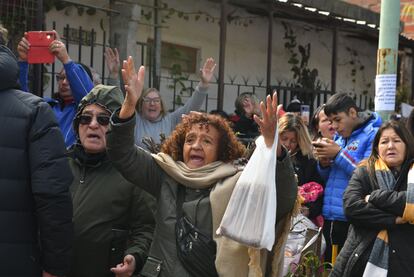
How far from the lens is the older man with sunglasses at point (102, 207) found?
10.1 feet

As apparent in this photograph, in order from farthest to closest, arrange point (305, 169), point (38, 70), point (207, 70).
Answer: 1. point (38, 70)
2. point (207, 70)
3. point (305, 169)

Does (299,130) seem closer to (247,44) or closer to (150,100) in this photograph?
(150,100)

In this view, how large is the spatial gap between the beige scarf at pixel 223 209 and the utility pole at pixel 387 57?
269cm

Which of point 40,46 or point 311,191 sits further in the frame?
point 311,191

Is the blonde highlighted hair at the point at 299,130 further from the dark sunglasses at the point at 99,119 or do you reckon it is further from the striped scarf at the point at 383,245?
the dark sunglasses at the point at 99,119

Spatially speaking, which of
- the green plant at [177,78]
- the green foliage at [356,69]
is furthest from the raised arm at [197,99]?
the green foliage at [356,69]

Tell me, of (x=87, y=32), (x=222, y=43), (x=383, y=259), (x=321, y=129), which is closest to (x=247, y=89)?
(x=222, y=43)

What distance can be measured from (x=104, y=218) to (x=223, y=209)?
66cm

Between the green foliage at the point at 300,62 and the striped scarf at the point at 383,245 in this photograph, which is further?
the green foliage at the point at 300,62

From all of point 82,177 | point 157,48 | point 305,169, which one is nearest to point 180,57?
point 157,48

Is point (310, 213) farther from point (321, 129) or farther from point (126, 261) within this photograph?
point (126, 261)

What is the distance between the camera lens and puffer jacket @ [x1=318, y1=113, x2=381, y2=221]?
4.30m

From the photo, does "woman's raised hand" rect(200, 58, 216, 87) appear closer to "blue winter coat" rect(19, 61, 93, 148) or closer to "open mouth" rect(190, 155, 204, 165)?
"blue winter coat" rect(19, 61, 93, 148)

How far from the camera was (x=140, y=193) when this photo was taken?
3.19 metres
